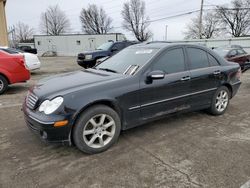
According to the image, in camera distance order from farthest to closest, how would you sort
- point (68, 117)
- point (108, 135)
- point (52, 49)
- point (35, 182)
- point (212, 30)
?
point (212, 30) → point (52, 49) → point (108, 135) → point (68, 117) → point (35, 182)

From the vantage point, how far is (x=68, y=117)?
3.08 metres

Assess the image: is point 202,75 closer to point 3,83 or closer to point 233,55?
point 3,83

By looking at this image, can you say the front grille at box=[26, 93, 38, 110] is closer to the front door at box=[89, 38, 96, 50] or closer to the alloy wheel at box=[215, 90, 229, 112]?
the alloy wheel at box=[215, 90, 229, 112]

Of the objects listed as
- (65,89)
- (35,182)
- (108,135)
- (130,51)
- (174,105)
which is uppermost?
(130,51)

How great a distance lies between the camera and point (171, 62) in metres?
4.17

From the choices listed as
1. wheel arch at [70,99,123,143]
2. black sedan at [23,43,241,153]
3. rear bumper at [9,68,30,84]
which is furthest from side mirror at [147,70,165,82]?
rear bumper at [9,68,30,84]

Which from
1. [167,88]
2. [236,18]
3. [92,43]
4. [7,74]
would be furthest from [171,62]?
[236,18]

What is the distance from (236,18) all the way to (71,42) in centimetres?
3876

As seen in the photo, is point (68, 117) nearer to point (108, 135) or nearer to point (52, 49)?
point (108, 135)

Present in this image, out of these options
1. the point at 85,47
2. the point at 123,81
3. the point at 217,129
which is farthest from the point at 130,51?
the point at 85,47

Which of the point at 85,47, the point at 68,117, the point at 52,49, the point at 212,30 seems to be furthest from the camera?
the point at 212,30

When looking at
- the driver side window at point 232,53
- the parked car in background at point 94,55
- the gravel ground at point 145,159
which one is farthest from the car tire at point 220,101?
the parked car in background at point 94,55

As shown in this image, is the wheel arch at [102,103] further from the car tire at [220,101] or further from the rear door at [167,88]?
the car tire at [220,101]

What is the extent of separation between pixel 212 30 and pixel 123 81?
59195 millimetres
